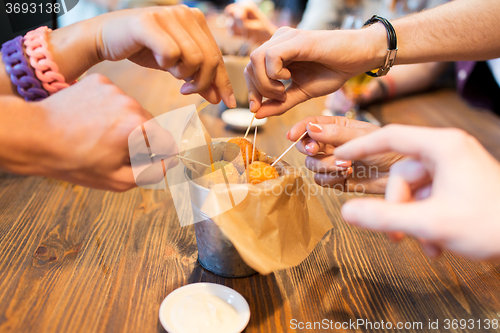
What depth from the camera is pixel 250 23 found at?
1.76m

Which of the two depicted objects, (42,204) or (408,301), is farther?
(42,204)

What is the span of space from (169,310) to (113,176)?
0.22 meters

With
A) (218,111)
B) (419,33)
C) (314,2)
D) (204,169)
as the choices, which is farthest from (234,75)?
(314,2)

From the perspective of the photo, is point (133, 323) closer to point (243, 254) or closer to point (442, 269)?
point (243, 254)

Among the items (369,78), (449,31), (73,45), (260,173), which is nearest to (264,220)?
(260,173)

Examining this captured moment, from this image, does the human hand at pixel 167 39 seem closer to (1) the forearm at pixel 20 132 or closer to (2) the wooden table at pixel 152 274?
(1) the forearm at pixel 20 132

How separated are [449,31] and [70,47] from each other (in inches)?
36.8

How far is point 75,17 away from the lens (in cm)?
260

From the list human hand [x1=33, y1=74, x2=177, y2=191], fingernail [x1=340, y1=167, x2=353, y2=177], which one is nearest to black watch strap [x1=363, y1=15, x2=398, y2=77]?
fingernail [x1=340, y1=167, x2=353, y2=177]

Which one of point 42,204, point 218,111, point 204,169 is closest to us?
point 204,169

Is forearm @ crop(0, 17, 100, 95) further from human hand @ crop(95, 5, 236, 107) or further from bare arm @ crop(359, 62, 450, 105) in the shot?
bare arm @ crop(359, 62, 450, 105)

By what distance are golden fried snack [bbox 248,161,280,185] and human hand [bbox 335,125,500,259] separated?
0.81 feet

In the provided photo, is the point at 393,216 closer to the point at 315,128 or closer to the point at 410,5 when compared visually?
the point at 315,128

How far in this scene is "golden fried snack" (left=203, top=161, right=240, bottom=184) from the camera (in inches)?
22.9
